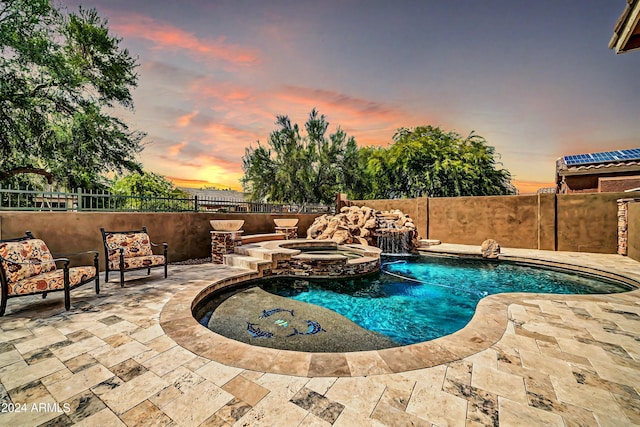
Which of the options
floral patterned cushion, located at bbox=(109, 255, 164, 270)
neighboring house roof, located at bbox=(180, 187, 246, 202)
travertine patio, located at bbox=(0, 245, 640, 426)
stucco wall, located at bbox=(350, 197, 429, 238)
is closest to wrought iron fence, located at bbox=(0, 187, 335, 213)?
floral patterned cushion, located at bbox=(109, 255, 164, 270)

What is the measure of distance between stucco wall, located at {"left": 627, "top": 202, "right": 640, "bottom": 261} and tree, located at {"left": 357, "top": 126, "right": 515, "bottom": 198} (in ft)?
35.7

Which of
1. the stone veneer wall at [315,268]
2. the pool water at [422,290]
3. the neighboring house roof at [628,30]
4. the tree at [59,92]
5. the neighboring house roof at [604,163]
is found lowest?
the pool water at [422,290]

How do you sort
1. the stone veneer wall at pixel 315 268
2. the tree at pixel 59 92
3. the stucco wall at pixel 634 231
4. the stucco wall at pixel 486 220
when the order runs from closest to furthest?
the stone veneer wall at pixel 315 268 → the stucco wall at pixel 634 231 → the stucco wall at pixel 486 220 → the tree at pixel 59 92

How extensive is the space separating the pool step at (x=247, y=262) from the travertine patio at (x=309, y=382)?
2723 millimetres

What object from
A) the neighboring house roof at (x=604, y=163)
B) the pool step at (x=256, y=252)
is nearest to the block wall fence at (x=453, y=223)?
the pool step at (x=256, y=252)

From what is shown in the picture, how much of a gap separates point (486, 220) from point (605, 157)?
27.1ft

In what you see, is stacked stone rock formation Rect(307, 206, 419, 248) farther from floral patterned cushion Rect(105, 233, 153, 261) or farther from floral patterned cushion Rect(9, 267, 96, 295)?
floral patterned cushion Rect(9, 267, 96, 295)

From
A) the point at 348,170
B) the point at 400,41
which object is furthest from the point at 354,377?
the point at 348,170

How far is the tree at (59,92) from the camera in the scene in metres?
→ 10.3

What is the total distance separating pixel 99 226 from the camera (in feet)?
17.7

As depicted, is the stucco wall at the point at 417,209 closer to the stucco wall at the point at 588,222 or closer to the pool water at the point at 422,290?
the pool water at the point at 422,290

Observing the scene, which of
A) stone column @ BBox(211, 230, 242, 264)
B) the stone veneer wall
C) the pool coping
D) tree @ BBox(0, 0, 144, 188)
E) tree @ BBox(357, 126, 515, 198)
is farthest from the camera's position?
tree @ BBox(357, 126, 515, 198)

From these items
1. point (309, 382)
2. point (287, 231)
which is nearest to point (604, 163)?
point (287, 231)

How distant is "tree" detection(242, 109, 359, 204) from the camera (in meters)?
19.0
